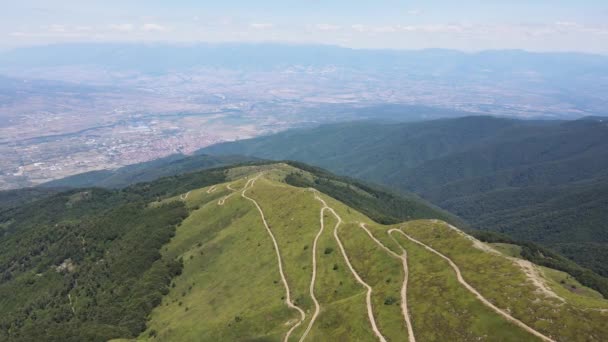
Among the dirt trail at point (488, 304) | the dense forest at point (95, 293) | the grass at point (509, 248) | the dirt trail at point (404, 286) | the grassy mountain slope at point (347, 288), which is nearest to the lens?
the dirt trail at point (488, 304)

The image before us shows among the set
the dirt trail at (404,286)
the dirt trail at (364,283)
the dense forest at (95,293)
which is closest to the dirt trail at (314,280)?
the dirt trail at (364,283)

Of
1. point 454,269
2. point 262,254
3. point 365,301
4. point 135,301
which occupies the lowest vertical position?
point 135,301

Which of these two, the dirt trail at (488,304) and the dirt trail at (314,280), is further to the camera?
the dirt trail at (314,280)

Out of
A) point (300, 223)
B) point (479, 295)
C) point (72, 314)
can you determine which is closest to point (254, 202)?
point (300, 223)

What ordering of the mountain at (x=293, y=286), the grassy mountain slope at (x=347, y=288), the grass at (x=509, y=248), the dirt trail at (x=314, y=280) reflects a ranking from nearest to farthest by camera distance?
1. the grassy mountain slope at (x=347, y=288)
2. the mountain at (x=293, y=286)
3. the dirt trail at (x=314, y=280)
4. the grass at (x=509, y=248)

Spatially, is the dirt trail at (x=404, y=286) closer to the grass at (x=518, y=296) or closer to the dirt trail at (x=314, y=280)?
the grass at (x=518, y=296)

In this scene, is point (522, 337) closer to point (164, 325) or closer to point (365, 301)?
point (365, 301)

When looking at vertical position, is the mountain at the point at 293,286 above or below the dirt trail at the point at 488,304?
below
